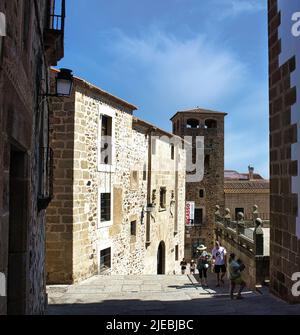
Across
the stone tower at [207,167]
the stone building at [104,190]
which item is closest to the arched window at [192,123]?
the stone tower at [207,167]

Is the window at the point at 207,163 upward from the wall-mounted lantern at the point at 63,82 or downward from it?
upward

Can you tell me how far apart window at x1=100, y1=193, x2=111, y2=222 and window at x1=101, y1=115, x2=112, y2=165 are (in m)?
1.14

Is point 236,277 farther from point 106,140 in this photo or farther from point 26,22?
point 106,140

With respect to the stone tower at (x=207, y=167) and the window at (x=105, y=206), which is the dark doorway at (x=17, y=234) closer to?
the window at (x=105, y=206)

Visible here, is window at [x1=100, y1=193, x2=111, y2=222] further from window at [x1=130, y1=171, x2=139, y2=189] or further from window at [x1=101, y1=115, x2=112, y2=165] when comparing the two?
window at [x1=130, y1=171, x2=139, y2=189]

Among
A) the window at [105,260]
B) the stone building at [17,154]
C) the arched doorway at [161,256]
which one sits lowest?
the arched doorway at [161,256]

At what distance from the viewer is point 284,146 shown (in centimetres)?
685

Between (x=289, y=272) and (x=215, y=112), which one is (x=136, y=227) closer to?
(x=289, y=272)

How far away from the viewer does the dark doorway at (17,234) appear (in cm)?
412

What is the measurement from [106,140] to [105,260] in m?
4.09

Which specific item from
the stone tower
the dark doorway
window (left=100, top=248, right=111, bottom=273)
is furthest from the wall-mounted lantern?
the stone tower

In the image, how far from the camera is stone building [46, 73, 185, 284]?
1120cm

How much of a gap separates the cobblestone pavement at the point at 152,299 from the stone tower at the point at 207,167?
22719 millimetres

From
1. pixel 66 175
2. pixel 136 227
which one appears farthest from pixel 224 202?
pixel 66 175
